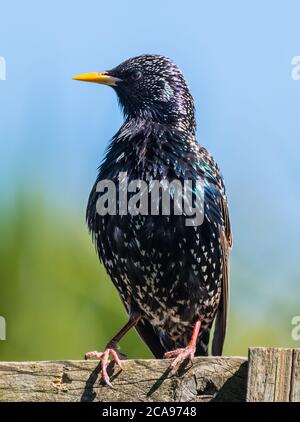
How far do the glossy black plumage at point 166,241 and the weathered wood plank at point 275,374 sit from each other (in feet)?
6.06

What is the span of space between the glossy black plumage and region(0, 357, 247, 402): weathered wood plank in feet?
5.30

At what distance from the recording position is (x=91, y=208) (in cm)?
543

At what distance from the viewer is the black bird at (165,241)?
208 inches

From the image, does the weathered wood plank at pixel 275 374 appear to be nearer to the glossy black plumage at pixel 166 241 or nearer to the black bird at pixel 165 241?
the black bird at pixel 165 241

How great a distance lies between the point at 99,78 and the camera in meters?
5.93

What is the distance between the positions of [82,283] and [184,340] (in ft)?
3.35

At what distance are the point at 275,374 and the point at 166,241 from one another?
1.92 meters

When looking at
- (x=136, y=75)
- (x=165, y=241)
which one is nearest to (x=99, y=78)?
(x=136, y=75)

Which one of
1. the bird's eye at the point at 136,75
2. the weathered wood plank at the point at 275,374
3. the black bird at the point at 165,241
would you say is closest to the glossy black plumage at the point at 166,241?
the black bird at the point at 165,241

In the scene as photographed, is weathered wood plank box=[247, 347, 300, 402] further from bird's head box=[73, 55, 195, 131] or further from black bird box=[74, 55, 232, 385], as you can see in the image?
bird's head box=[73, 55, 195, 131]

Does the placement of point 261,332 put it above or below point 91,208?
below

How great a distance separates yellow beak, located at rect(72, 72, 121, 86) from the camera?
580cm
